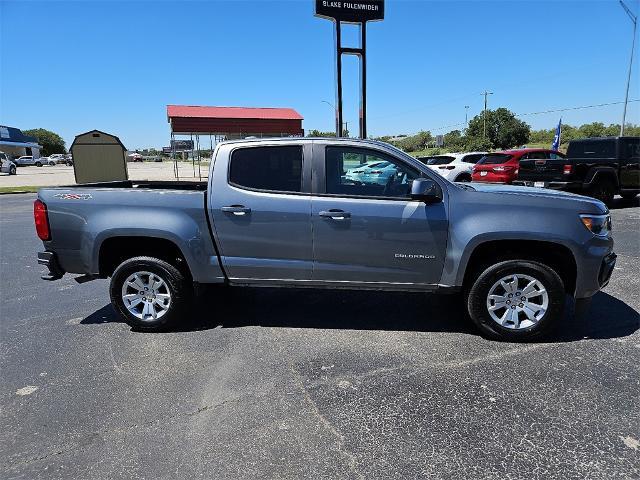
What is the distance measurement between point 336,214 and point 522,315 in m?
1.90

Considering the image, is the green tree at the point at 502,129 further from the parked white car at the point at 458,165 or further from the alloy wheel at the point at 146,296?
the alloy wheel at the point at 146,296

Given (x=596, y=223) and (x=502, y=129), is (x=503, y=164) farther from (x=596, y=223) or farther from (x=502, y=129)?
(x=502, y=129)

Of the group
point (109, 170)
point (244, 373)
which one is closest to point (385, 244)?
point (244, 373)

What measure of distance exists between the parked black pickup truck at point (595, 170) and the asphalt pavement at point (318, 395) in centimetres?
699

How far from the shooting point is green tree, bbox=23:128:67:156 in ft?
370

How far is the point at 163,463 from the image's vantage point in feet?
8.51

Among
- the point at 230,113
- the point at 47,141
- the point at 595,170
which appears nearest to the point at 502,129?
the point at 230,113

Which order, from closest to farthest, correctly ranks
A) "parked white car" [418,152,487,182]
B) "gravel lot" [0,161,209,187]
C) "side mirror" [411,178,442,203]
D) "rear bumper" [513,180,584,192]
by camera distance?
"side mirror" [411,178,442,203] < "rear bumper" [513,180,584,192] < "parked white car" [418,152,487,182] < "gravel lot" [0,161,209,187]

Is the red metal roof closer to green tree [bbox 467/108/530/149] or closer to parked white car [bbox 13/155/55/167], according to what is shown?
parked white car [bbox 13/155/55/167]

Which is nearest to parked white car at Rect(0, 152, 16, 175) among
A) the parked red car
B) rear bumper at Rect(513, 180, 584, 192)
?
the parked red car

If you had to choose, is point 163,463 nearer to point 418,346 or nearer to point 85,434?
point 85,434

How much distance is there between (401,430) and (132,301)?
293 cm

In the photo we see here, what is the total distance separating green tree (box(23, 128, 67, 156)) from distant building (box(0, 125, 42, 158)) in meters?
27.4

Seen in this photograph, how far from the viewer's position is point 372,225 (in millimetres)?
4129
